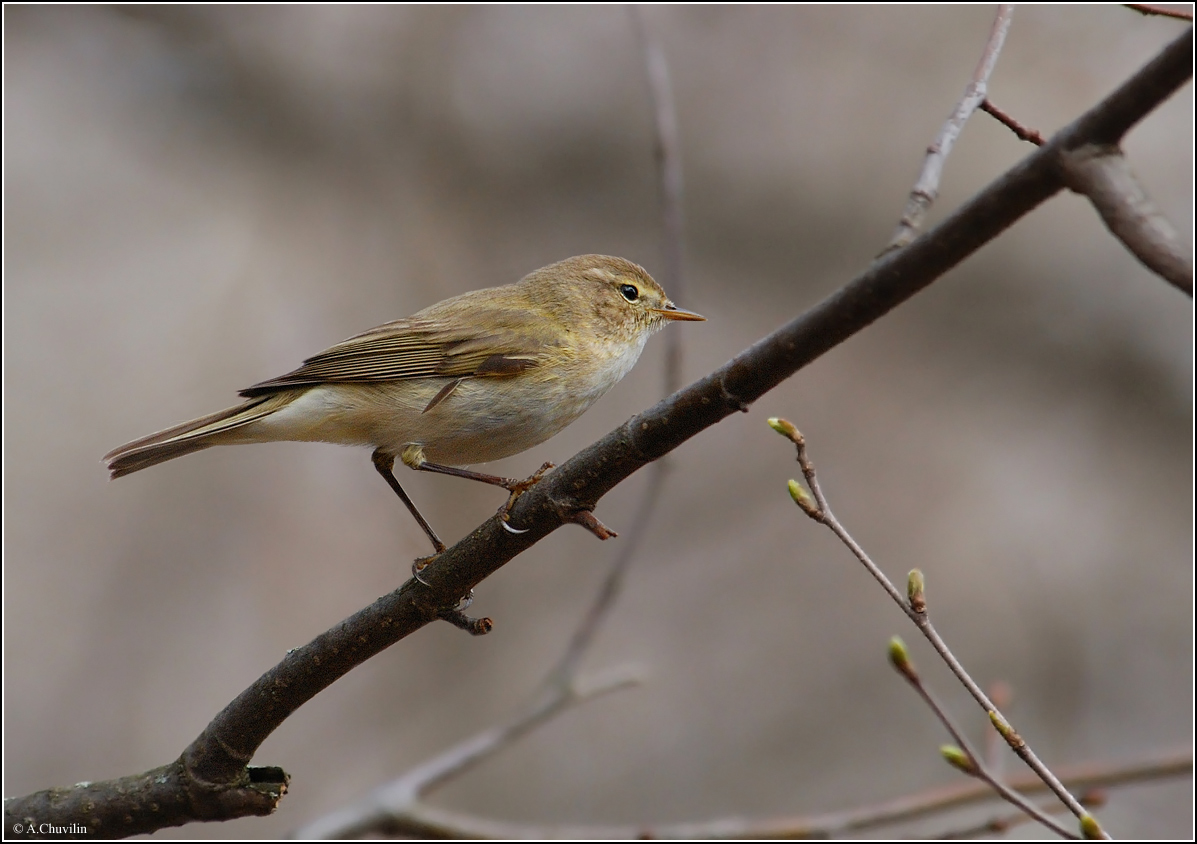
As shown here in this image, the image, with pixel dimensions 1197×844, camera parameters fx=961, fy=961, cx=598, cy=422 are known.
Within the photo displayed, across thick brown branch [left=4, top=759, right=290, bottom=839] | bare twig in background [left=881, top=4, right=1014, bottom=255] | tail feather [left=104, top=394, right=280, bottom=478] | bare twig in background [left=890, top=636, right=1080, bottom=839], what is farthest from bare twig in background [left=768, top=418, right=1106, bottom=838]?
tail feather [left=104, top=394, right=280, bottom=478]

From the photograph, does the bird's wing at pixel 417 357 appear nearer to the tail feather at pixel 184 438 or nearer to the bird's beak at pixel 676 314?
the tail feather at pixel 184 438

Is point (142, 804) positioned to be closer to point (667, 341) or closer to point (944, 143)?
point (667, 341)

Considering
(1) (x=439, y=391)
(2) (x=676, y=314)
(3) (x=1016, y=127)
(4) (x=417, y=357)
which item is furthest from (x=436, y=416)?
(3) (x=1016, y=127)

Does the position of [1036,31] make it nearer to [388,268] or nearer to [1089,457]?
[1089,457]

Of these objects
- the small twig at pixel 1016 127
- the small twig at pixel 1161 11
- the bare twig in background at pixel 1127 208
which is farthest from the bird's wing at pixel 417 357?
the bare twig in background at pixel 1127 208

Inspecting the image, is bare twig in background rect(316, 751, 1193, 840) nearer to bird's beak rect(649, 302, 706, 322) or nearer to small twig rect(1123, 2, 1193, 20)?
bird's beak rect(649, 302, 706, 322)

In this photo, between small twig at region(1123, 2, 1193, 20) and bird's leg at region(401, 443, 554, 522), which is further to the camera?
bird's leg at region(401, 443, 554, 522)
